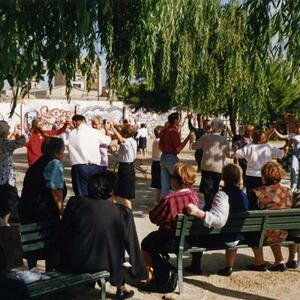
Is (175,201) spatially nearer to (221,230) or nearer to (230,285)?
(221,230)

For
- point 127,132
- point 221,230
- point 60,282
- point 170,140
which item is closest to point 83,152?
point 127,132

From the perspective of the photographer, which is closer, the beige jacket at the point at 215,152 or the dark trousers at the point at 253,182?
the dark trousers at the point at 253,182

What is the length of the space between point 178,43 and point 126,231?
8.95 meters

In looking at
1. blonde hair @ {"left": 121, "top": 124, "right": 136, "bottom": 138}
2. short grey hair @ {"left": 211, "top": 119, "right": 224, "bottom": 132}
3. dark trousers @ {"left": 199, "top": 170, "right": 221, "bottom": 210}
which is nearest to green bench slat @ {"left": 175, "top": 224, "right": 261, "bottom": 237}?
dark trousers @ {"left": 199, "top": 170, "right": 221, "bottom": 210}

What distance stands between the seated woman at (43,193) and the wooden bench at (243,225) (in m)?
1.21

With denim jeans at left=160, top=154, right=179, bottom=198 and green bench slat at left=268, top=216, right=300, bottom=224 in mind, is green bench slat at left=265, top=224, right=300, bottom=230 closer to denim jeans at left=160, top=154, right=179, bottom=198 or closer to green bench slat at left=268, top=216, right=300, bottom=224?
green bench slat at left=268, top=216, right=300, bottom=224

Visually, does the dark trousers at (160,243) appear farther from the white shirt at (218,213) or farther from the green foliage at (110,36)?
the green foliage at (110,36)

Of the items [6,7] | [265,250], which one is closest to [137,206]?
[265,250]

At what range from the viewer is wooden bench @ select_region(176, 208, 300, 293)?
522cm

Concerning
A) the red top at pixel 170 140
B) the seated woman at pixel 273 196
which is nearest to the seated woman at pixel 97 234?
the seated woman at pixel 273 196

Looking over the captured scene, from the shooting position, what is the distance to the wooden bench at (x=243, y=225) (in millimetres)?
5223

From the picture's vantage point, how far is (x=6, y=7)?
361 centimetres

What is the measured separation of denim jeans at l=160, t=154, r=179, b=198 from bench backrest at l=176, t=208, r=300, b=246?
11.9ft

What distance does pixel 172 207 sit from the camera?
519cm
